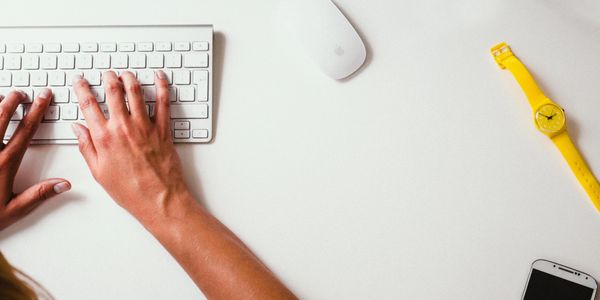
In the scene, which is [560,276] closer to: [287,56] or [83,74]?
[287,56]

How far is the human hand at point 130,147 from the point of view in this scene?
71cm

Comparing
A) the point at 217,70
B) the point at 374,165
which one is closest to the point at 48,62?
the point at 217,70

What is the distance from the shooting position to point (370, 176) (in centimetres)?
74

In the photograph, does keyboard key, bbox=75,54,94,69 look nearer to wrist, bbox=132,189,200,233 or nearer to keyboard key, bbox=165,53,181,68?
keyboard key, bbox=165,53,181,68

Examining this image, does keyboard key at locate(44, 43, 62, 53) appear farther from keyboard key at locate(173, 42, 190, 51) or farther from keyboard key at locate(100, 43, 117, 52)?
keyboard key at locate(173, 42, 190, 51)

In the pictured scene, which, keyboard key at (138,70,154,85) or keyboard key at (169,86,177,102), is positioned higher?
keyboard key at (138,70,154,85)

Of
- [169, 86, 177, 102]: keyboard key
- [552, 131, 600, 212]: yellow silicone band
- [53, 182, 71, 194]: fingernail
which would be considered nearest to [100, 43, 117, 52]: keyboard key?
[169, 86, 177, 102]: keyboard key

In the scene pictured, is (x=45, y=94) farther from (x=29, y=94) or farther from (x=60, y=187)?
(x=60, y=187)

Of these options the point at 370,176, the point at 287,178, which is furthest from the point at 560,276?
the point at 287,178

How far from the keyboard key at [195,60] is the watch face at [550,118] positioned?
0.50 meters

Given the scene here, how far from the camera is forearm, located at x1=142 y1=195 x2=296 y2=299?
671mm

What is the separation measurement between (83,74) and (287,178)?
336mm

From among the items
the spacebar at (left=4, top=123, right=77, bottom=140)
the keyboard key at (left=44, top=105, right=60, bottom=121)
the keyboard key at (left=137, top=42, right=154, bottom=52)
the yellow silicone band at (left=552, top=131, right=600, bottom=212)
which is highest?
the keyboard key at (left=137, top=42, right=154, bottom=52)

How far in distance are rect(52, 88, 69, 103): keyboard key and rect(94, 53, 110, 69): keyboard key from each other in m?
Answer: 0.06
